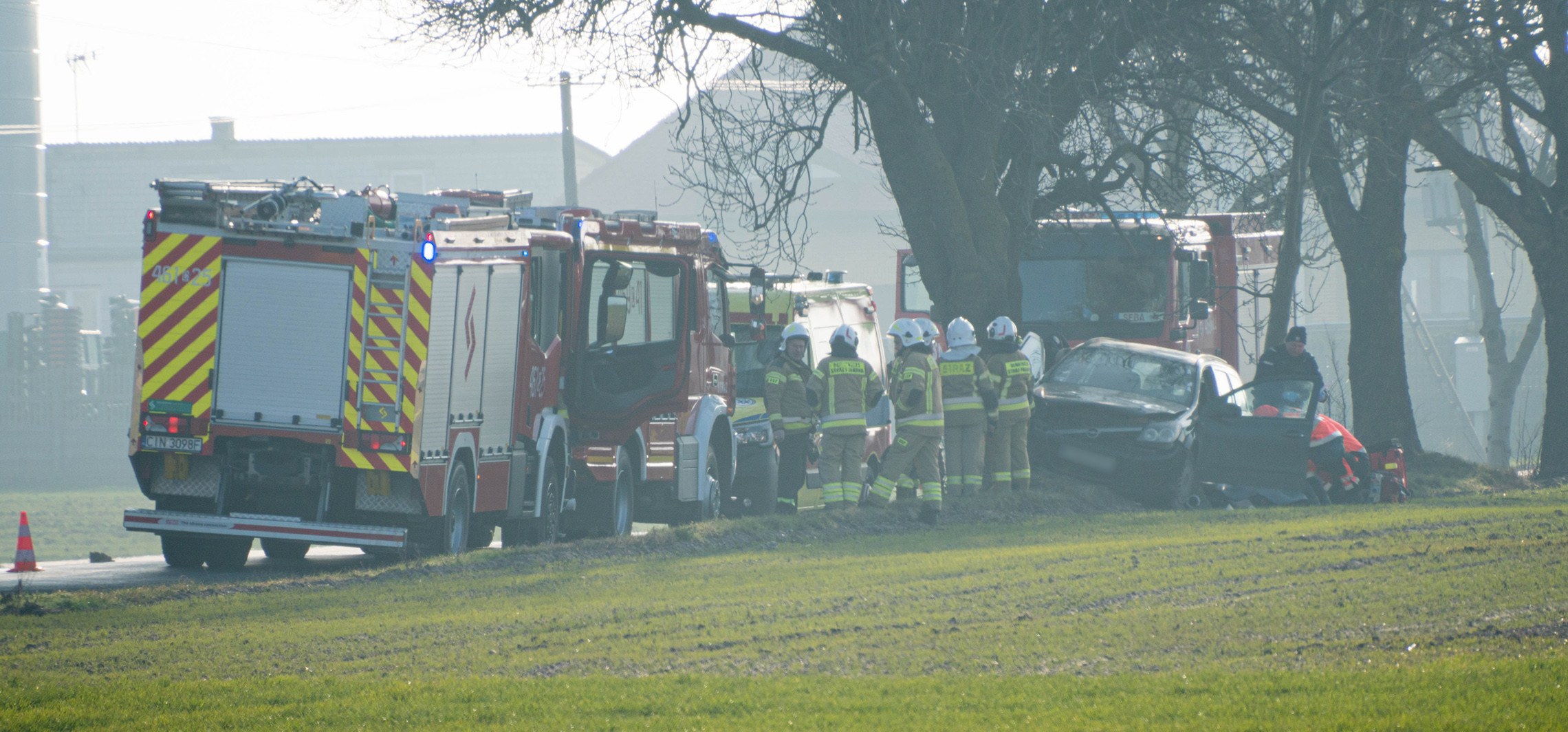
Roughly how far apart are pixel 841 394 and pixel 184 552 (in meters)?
5.72

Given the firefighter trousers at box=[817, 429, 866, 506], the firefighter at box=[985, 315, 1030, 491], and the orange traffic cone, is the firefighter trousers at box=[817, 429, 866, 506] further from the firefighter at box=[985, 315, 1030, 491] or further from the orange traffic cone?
the orange traffic cone

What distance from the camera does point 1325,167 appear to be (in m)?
20.3

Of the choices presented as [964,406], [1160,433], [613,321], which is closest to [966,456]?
[964,406]

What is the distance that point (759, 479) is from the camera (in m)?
15.5

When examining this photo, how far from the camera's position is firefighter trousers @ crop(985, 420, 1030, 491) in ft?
50.4

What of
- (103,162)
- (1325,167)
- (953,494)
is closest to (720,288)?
(953,494)

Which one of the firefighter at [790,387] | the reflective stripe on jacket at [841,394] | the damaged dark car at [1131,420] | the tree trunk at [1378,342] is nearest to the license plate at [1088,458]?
the damaged dark car at [1131,420]

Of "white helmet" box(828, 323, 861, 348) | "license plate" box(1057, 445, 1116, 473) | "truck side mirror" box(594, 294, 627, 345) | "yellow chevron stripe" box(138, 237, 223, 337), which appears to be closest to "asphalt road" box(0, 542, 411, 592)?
"yellow chevron stripe" box(138, 237, 223, 337)

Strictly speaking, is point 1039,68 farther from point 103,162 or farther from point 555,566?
point 103,162

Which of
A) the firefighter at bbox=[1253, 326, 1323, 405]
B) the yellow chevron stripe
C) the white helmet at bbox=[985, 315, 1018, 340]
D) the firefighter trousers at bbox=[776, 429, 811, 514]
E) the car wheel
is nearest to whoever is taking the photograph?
the yellow chevron stripe

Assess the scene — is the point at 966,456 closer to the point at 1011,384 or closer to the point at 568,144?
the point at 1011,384

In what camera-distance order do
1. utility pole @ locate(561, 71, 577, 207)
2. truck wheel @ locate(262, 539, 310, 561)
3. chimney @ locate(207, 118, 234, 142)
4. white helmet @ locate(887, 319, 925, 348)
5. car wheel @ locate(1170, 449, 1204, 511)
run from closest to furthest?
truck wheel @ locate(262, 539, 310, 561), white helmet @ locate(887, 319, 925, 348), car wheel @ locate(1170, 449, 1204, 511), utility pole @ locate(561, 71, 577, 207), chimney @ locate(207, 118, 234, 142)

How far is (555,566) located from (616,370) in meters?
2.71

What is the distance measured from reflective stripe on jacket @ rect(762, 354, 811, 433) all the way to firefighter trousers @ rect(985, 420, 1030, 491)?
2.01m
